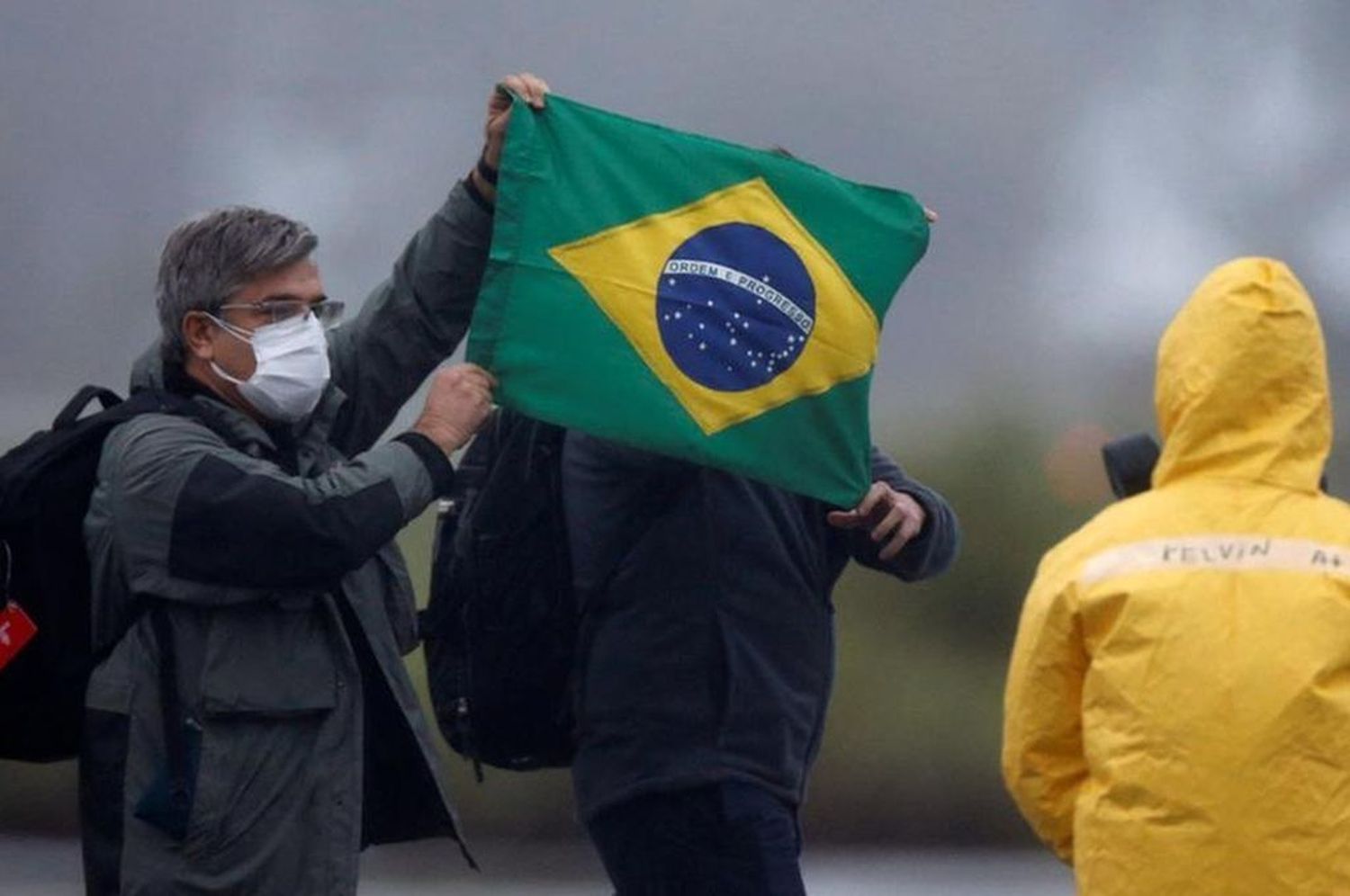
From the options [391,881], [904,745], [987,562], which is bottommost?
[391,881]

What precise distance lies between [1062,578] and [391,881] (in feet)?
8.84

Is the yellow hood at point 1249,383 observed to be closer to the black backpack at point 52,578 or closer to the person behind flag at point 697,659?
the person behind flag at point 697,659

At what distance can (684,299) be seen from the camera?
3721 mm

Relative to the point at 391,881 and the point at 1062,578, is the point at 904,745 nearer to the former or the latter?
the point at 391,881

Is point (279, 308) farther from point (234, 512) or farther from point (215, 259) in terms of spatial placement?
point (234, 512)

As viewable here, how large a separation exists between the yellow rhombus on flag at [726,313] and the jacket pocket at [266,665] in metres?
0.56

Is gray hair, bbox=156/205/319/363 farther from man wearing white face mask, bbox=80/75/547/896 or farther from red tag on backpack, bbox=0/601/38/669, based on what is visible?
red tag on backpack, bbox=0/601/38/669

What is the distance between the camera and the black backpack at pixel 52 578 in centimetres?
345

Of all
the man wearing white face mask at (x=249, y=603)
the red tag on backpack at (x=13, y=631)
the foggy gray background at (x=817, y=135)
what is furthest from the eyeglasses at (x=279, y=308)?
the foggy gray background at (x=817, y=135)

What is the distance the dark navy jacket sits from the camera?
3693 millimetres

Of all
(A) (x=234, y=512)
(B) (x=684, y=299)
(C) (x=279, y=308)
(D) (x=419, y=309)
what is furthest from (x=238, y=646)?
(B) (x=684, y=299)

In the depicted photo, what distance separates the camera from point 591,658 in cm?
377

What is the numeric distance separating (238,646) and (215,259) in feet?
1.56

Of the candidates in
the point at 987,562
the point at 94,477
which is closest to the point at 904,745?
the point at 987,562
